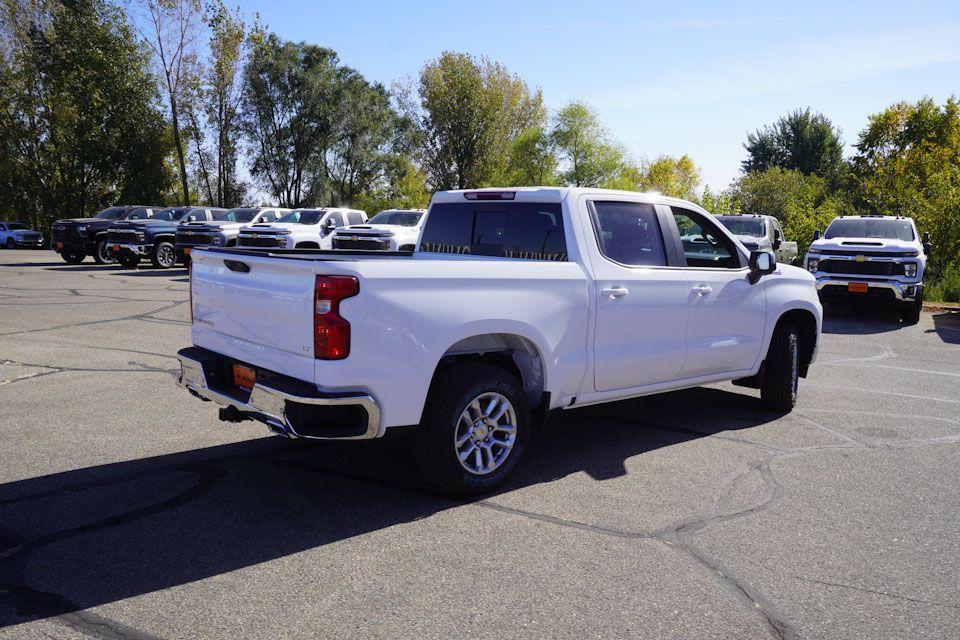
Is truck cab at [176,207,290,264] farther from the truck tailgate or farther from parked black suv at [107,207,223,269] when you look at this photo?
the truck tailgate

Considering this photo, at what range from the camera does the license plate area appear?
4.48 meters

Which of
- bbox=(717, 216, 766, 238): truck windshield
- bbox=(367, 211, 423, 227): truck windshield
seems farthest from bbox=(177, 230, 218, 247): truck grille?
bbox=(717, 216, 766, 238): truck windshield

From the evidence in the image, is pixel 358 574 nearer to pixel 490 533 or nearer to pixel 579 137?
pixel 490 533

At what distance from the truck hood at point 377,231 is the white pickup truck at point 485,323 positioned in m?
12.7

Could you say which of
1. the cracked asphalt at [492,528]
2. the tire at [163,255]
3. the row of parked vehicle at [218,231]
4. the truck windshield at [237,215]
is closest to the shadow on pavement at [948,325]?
the cracked asphalt at [492,528]

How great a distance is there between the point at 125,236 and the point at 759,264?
A: 69.3 feet

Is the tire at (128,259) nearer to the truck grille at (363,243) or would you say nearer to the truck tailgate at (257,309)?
the truck grille at (363,243)

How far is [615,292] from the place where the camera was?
5.25 metres

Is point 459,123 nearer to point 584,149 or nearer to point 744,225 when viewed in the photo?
point 584,149

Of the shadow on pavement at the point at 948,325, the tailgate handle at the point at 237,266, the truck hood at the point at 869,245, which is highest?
the truck hood at the point at 869,245

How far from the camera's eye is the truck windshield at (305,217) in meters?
21.8

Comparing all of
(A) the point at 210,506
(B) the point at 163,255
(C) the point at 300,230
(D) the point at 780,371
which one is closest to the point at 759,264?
(D) the point at 780,371

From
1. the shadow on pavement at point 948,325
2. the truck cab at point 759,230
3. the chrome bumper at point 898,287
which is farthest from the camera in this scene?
the truck cab at point 759,230

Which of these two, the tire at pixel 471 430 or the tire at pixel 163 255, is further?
the tire at pixel 163 255
